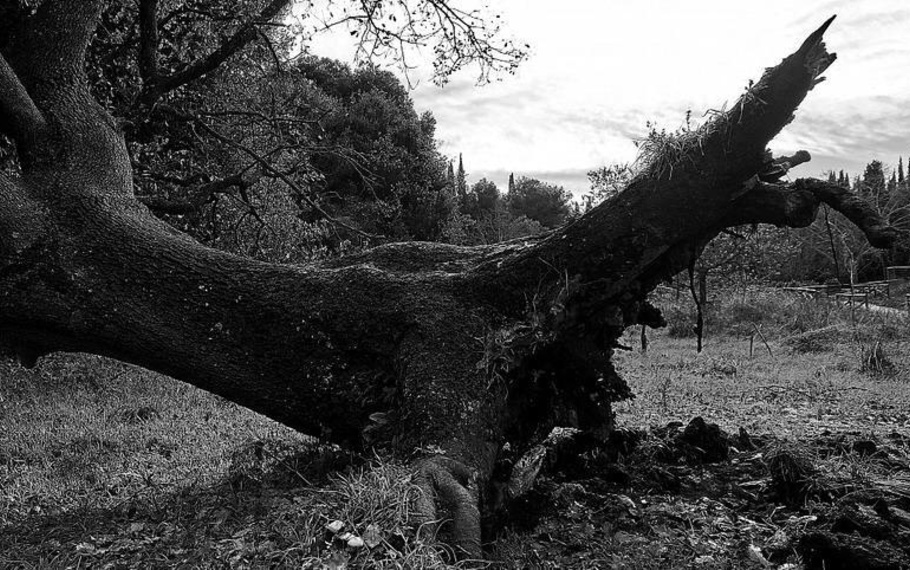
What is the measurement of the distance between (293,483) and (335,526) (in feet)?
6.55

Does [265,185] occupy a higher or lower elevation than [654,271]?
higher

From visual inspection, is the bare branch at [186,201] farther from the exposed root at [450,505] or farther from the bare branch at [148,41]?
the exposed root at [450,505]

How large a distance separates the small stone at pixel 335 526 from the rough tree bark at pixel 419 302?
630mm

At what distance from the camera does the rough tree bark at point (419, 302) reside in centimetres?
360

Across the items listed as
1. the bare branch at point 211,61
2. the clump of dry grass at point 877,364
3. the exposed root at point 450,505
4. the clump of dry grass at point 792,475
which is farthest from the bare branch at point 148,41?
the clump of dry grass at point 877,364

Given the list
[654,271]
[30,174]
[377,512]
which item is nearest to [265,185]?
[30,174]

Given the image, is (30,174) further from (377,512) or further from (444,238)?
(444,238)

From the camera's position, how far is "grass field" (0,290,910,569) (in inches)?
106

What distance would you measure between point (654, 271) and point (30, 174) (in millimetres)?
4469

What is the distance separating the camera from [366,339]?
4094 mm

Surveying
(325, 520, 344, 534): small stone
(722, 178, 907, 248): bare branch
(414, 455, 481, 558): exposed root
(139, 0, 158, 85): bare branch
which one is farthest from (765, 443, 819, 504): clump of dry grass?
(139, 0, 158, 85): bare branch

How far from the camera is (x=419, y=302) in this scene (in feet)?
13.2

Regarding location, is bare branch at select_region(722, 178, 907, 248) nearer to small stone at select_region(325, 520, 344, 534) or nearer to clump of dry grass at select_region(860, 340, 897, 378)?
→ small stone at select_region(325, 520, 344, 534)

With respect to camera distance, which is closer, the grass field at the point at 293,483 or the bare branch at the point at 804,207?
the grass field at the point at 293,483
